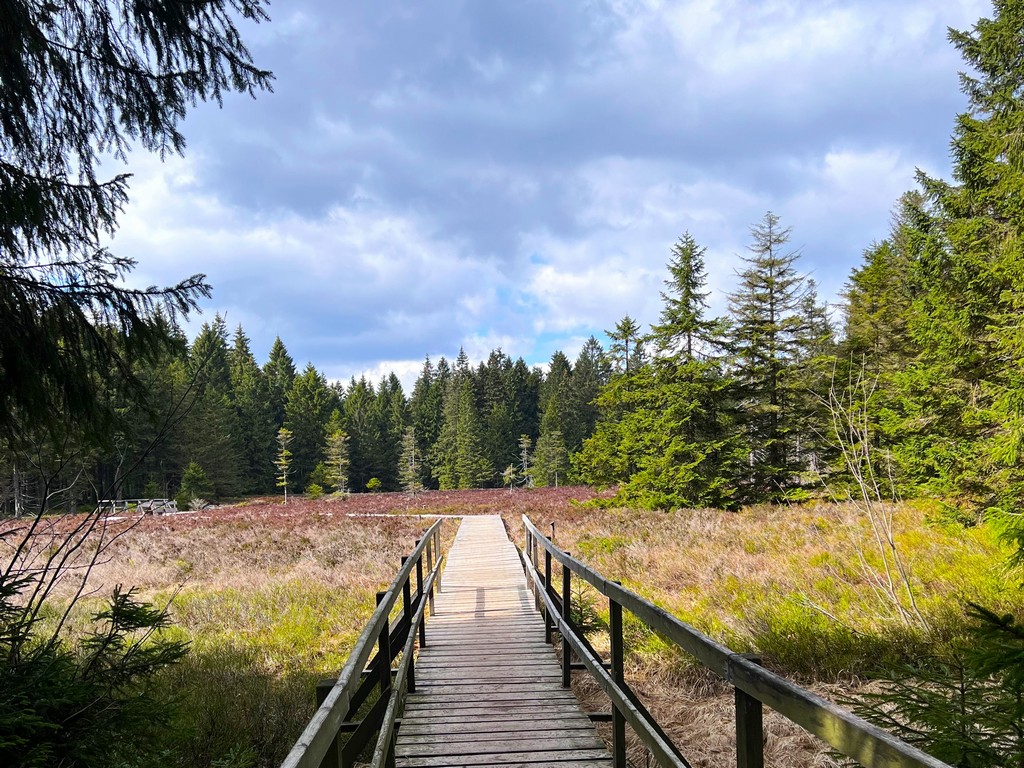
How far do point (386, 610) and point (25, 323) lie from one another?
9.13 ft

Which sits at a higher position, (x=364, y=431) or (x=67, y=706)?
(x=364, y=431)

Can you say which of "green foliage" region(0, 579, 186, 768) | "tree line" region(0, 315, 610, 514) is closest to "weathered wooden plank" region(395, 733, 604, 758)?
"green foliage" region(0, 579, 186, 768)

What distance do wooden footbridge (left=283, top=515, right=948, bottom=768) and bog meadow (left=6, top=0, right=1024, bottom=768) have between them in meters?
0.72

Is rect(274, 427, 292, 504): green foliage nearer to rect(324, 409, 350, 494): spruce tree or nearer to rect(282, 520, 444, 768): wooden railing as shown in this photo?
rect(324, 409, 350, 494): spruce tree

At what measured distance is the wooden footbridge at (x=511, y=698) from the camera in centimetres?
166

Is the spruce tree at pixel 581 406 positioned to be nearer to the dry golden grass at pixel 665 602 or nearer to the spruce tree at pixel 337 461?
the spruce tree at pixel 337 461

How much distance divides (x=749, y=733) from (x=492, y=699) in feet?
11.5

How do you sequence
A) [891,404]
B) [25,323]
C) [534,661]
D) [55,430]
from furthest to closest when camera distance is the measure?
[891,404] < [534,661] < [55,430] < [25,323]

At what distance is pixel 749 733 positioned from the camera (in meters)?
1.91

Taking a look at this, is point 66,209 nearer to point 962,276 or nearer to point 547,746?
point 547,746

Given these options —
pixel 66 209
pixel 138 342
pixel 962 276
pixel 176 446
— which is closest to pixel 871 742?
pixel 138 342

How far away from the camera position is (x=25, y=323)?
3.46m

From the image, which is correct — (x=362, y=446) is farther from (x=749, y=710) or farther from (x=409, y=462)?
(x=749, y=710)

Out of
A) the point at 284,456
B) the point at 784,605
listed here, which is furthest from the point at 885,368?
the point at 284,456
